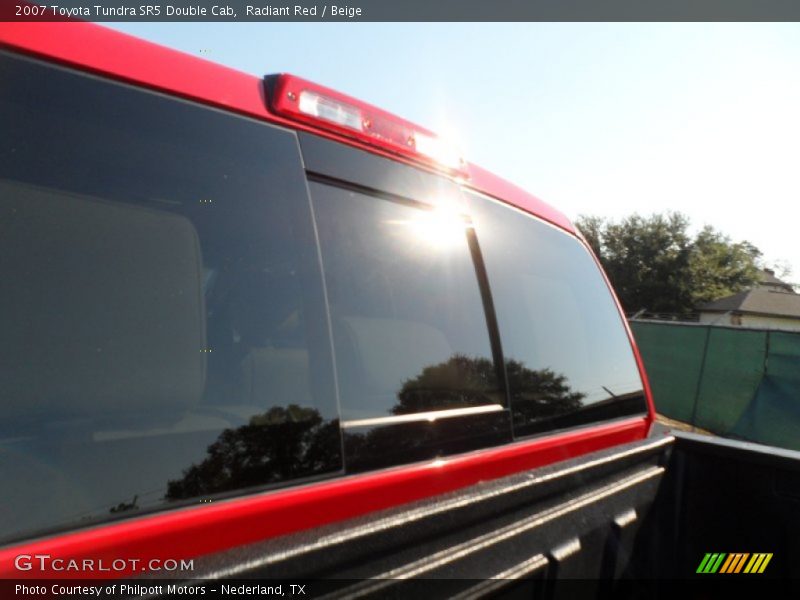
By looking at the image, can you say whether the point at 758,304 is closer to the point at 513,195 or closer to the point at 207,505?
the point at 513,195

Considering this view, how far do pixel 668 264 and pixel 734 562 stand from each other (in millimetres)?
65735

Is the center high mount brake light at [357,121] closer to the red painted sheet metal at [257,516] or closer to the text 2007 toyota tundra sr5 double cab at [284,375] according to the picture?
the text 2007 toyota tundra sr5 double cab at [284,375]

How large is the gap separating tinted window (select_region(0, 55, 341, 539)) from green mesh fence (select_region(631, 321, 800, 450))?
12418mm

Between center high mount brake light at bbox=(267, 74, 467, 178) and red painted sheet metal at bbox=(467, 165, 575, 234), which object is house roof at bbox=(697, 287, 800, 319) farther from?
center high mount brake light at bbox=(267, 74, 467, 178)

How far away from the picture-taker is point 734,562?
85.4 inches

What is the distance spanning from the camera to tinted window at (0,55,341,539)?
102 centimetres

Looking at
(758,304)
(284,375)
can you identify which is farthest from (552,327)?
(758,304)

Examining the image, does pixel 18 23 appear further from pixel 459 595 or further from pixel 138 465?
pixel 459 595

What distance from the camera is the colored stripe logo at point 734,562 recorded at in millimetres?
2143

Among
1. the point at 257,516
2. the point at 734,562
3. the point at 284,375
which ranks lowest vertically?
the point at 734,562

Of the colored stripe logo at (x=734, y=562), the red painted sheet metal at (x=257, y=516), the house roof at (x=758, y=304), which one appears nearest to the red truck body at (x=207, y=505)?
the red painted sheet metal at (x=257, y=516)

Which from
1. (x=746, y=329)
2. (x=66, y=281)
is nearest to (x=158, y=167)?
(x=66, y=281)

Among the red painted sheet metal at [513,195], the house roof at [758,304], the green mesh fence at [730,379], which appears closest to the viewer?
the red painted sheet metal at [513,195]

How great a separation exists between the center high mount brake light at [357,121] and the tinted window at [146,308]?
0.12 meters
